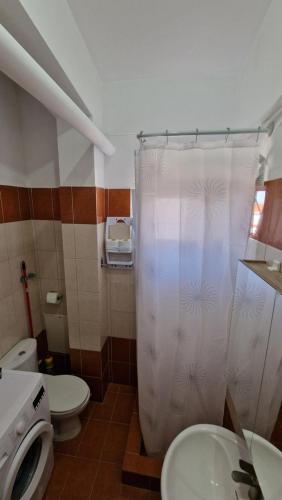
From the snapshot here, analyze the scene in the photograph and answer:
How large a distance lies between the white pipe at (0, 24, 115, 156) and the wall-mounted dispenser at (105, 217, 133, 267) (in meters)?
0.78

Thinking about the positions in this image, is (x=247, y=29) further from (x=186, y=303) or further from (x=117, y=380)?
(x=117, y=380)

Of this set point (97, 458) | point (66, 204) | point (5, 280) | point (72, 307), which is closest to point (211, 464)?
point (97, 458)

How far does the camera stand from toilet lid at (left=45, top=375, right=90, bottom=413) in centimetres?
152

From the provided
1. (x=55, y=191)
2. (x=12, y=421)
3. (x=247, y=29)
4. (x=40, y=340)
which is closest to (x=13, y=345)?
(x=40, y=340)

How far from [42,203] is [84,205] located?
18.5 inches

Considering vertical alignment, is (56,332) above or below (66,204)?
below

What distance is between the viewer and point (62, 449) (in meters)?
1.58

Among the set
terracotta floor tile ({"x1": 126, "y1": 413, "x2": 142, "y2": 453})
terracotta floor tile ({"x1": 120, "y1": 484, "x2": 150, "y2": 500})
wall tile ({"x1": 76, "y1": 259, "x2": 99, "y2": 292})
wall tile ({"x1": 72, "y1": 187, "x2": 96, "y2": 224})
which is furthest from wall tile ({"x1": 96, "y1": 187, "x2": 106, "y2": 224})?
terracotta floor tile ({"x1": 120, "y1": 484, "x2": 150, "y2": 500})

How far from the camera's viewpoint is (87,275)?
5.53 ft

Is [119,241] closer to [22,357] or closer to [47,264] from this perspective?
[47,264]

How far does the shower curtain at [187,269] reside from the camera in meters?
1.06

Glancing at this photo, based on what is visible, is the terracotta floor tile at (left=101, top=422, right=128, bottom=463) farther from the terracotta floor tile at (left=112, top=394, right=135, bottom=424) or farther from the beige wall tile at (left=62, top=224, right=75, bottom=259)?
the beige wall tile at (left=62, top=224, right=75, bottom=259)

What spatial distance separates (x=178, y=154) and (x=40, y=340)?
195 centimetres

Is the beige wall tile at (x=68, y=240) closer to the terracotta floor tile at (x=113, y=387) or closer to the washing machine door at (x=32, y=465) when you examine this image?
the washing machine door at (x=32, y=465)
